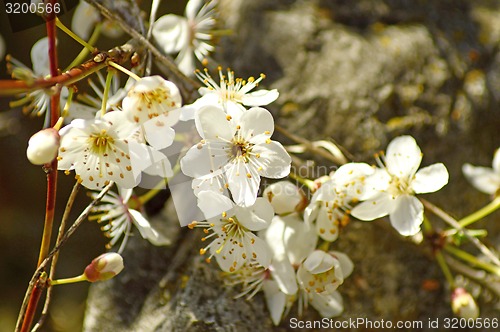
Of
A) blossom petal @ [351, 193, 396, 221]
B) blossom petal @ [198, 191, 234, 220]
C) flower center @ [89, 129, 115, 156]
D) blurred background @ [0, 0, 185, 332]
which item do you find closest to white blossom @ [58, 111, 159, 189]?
flower center @ [89, 129, 115, 156]

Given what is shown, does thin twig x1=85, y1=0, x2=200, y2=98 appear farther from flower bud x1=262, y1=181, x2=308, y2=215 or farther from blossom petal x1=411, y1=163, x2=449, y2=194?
blossom petal x1=411, y1=163, x2=449, y2=194

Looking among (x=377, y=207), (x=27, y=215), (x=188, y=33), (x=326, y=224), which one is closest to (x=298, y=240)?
(x=326, y=224)

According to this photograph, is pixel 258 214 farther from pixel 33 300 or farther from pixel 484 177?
pixel 484 177

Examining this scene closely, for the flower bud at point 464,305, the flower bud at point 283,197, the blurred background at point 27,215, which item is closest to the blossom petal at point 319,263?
the flower bud at point 283,197

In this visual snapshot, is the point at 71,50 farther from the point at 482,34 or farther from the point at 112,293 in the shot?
the point at 482,34

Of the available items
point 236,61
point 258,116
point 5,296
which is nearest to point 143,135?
point 258,116

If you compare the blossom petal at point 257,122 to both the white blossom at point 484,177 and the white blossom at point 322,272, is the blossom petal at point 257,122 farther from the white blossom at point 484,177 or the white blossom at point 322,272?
the white blossom at point 484,177
